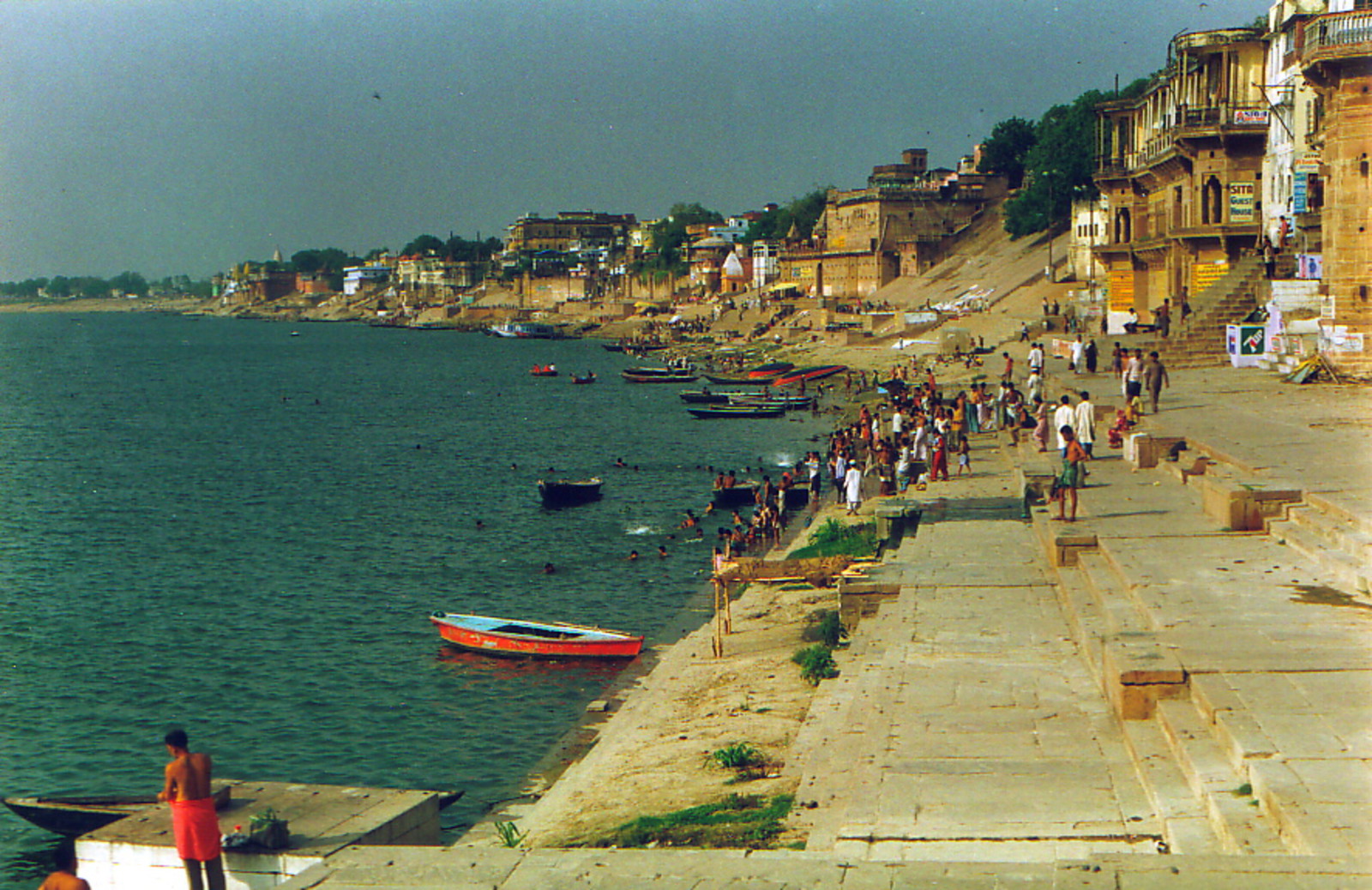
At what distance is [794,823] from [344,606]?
19319 millimetres

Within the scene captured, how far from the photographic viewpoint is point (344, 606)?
2614cm

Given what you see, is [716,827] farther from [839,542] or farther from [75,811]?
[839,542]

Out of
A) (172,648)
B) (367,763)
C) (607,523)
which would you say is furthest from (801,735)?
(607,523)

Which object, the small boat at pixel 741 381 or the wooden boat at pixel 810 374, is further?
the small boat at pixel 741 381

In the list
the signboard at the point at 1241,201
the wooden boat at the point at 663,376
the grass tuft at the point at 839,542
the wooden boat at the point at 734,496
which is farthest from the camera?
the wooden boat at the point at 663,376

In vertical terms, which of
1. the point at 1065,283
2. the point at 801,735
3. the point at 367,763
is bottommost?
the point at 367,763

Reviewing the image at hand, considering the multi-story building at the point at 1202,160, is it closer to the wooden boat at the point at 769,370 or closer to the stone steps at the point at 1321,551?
the stone steps at the point at 1321,551

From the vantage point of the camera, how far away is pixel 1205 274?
38.8 m

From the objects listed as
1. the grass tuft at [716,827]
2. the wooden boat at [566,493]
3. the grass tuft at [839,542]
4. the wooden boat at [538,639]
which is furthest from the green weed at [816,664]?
the wooden boat at [566,493]

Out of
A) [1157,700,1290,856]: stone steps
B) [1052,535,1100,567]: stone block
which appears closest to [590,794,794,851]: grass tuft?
[1157,700,1290,856]: stone steps

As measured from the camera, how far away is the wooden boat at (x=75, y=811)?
45.4ft

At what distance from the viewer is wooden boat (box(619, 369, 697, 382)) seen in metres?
76.7

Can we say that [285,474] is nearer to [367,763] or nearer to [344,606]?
[344,606]

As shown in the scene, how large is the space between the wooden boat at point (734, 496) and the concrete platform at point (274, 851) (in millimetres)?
24819
